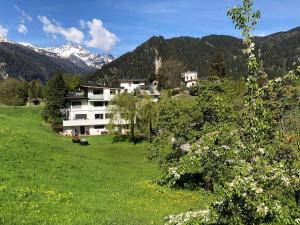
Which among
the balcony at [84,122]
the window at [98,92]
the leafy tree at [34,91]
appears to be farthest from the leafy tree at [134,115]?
the leafy tree at [34,91]

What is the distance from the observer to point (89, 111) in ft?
338

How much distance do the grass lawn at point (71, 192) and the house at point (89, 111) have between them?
151ft

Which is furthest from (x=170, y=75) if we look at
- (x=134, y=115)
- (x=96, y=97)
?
(x=134, y=115)

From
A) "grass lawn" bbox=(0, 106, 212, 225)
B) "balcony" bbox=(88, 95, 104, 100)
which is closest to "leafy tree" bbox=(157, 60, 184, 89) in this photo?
"balcony" bbox=(88, 95, 104, 100)

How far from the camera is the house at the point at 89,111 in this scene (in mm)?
99062

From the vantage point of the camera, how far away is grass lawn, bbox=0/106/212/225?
2057 cm

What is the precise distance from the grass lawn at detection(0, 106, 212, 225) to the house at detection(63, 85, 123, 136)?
151 feet

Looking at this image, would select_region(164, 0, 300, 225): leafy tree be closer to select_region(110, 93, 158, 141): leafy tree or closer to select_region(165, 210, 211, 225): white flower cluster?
select_region(165, 210, 211, 225): white flower cluster

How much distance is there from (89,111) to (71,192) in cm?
7654

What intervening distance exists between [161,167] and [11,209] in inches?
817

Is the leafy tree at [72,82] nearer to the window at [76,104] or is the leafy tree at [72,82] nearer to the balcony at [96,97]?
the balcony at [96,97]

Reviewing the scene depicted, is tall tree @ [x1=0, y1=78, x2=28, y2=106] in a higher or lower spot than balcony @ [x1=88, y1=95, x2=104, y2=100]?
higher

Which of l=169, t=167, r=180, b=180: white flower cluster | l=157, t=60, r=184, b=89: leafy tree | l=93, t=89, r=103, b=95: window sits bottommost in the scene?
l=169, t=167, r=180, b=180: white flower cluster

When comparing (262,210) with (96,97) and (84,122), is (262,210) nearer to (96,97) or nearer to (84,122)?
(84,122)
